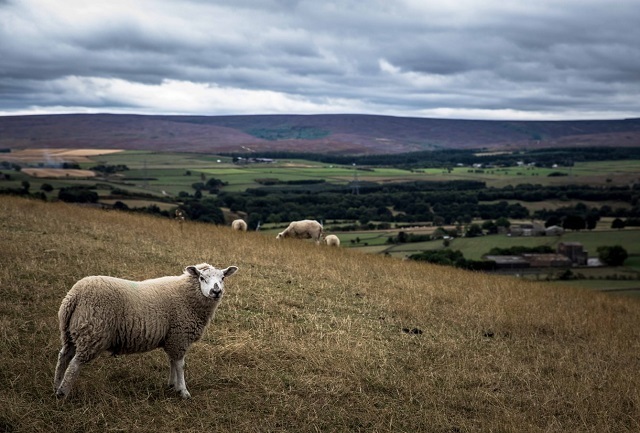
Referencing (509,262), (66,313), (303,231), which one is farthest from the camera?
(509,262)

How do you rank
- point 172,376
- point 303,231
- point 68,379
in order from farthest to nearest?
1. point 303,231
2. point 172,376
3. point 68,379

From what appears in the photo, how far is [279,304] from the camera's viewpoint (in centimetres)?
1338

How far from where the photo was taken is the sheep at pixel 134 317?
797 centimetres

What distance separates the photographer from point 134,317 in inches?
333

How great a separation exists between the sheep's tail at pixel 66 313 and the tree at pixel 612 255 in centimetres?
4204

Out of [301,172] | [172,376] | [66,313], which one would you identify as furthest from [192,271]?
[301,172]

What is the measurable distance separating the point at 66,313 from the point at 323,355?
14.2 feet

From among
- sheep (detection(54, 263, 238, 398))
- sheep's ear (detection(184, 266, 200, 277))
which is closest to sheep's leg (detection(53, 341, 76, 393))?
sheep (detection(54, 263, 238, 398))

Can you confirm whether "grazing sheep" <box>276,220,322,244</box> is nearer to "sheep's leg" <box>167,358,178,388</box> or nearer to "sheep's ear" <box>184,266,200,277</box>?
"sheep's ear" <box>184,266,200,277</box>

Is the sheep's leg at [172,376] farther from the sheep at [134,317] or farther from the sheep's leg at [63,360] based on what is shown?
the sheep's leg at [63,360]

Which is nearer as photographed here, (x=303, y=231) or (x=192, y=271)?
(x=192, y=271)

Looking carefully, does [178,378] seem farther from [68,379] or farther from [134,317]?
[68,379]

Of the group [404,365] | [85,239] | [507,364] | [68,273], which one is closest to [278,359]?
[404,365]

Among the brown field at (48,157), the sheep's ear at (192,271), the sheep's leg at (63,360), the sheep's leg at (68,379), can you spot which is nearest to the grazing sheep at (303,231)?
the sheep's ear at (192,271)
